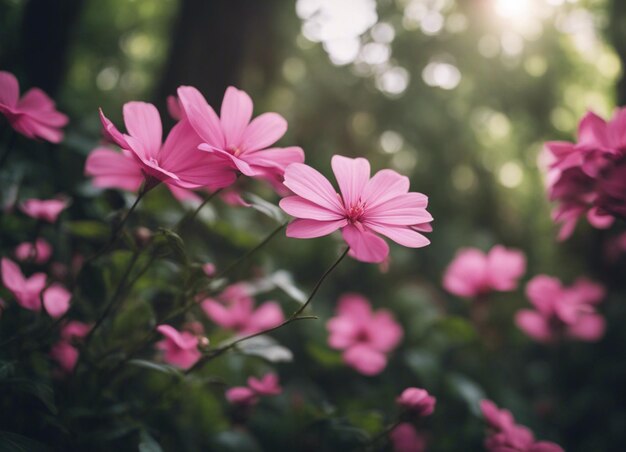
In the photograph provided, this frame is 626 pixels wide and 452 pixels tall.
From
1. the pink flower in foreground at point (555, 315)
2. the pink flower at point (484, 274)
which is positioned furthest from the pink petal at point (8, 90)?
the pink flower in foreground at point (555, 315)

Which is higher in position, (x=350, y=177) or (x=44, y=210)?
(x=350, y=177)

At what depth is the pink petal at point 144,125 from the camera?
0.69 metres

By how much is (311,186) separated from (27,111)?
0.50m

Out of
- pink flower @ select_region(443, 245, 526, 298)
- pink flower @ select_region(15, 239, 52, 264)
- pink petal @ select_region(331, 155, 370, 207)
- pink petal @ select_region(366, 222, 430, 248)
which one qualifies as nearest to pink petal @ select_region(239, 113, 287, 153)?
pink petal @ select_region(331, 155, 370, 207)

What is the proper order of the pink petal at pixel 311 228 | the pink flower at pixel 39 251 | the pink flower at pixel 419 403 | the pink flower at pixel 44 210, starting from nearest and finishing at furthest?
the pink petal at pixel 311 228 → the pink flower at pixel 419 403 → the pink flower at pixel 44 210 → the pink flower at pixel 39 251

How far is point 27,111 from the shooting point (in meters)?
0.82

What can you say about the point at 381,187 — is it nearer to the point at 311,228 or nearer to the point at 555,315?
the point at 311,228

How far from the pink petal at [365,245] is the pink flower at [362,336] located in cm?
73

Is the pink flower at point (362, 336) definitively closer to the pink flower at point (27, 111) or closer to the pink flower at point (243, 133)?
the pink flower at point (243, 133)

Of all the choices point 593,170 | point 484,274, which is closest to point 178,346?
point 593,170

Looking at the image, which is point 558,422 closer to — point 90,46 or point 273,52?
point 273,52

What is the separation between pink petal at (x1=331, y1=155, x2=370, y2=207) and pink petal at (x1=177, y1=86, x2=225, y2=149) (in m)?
0.18

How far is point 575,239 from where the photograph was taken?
8.50 ft

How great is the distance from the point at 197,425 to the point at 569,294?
3.74ft
